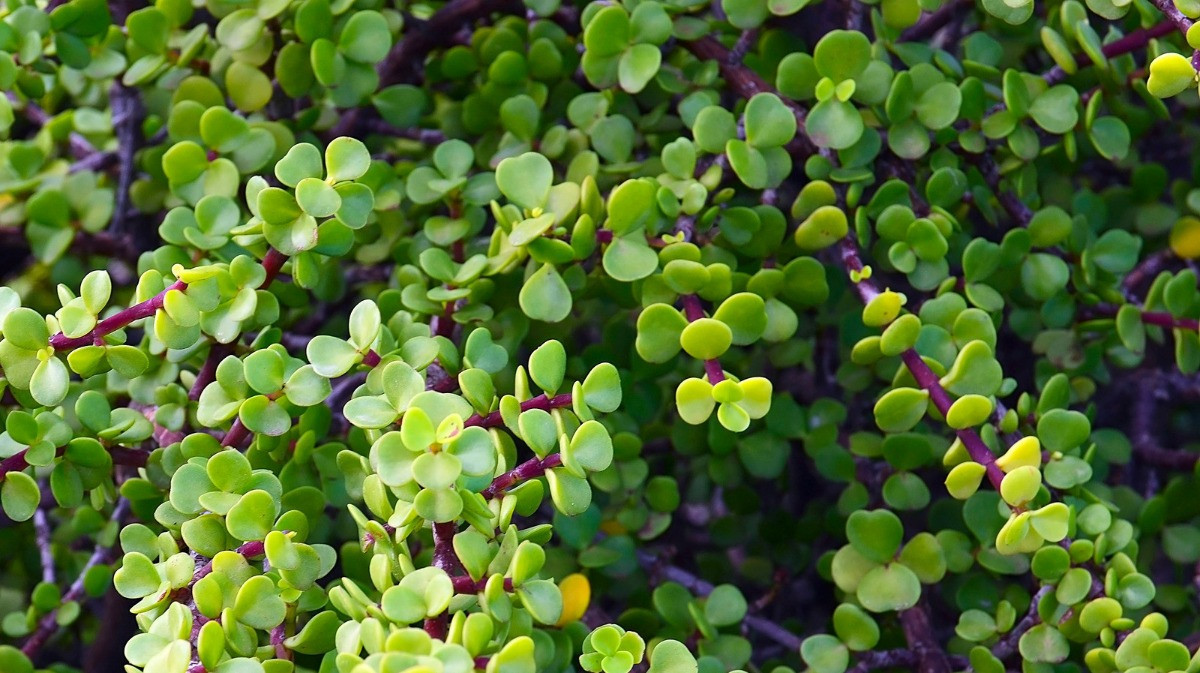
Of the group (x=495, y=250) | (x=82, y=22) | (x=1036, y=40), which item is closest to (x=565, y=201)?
(x=495, y=250)

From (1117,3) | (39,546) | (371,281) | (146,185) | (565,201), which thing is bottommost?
(39,546)

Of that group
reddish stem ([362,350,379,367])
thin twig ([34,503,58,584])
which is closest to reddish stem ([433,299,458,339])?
reddish stem ([362,350,379,367])

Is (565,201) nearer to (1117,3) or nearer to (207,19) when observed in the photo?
(1117,3)

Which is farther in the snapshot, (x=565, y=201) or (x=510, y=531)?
(x=565, y=201)

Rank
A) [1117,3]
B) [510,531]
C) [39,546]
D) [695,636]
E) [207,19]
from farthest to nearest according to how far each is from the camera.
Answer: [207,19] → [39,546] → [695,636] → [1117,3] → [510,531]

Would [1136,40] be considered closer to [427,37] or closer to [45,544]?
[427,37]

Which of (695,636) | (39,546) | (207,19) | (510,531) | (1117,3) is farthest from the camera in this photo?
(207,19)

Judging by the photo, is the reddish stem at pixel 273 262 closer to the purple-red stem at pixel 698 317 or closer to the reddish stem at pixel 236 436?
the reddish stem at pixel 236 436

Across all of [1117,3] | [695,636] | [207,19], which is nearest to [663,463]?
[695,636]

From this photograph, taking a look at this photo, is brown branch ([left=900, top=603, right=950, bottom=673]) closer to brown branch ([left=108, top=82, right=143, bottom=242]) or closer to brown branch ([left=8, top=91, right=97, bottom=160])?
brown branch ([left=108, top=82, right=143, bottom=242])

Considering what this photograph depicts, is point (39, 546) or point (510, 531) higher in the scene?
point (510, 531)
